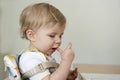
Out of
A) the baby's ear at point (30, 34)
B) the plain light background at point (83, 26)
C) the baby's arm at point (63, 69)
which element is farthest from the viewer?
the plain light background at point (83, 26)

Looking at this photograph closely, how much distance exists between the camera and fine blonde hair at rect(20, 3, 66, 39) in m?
0.84

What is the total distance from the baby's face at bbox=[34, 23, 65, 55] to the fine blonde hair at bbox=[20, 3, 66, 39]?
19 millimetres

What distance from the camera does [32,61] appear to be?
0.79m

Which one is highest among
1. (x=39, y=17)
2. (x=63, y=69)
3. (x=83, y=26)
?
(x=39, y=17)

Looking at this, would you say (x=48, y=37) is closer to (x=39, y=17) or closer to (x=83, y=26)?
(x=39, y=17)

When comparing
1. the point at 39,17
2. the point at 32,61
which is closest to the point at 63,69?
the point at 32,61

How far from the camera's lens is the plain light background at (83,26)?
1844 millimetres

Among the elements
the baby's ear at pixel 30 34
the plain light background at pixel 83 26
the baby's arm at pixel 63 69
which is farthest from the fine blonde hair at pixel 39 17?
the plain light background at pixel 83 26

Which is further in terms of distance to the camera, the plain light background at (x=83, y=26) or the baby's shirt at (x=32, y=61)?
the plain light background at (x=83, y=26)

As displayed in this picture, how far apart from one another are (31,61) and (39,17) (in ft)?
0.55

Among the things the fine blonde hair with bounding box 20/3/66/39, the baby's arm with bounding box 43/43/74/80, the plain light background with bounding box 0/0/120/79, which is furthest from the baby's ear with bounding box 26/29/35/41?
the plain light background with bounding box 0/0/120/79

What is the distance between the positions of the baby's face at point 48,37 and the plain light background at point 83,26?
3.25 ft

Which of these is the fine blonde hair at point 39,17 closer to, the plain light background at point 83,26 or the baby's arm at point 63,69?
the baby's arm at point 63,69

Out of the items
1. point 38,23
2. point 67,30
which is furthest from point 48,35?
point 67,30
